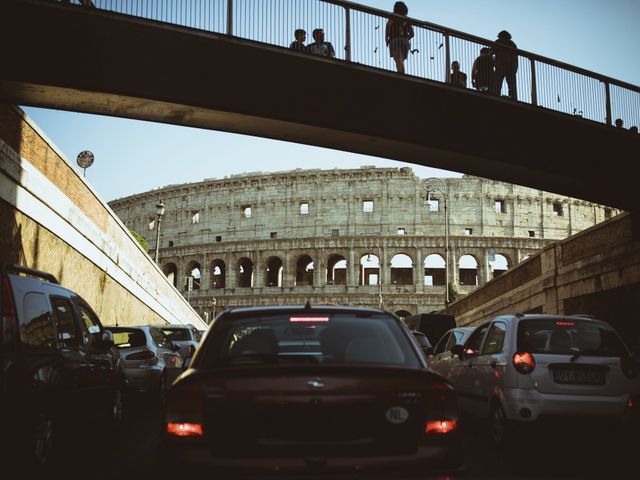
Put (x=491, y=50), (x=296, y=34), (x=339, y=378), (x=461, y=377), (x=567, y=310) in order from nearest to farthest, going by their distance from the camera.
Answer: (x=339, y=378)
(x=461, y=377)
(x=296, y=34)
(x=491, y=50)
(x=567, y=310)

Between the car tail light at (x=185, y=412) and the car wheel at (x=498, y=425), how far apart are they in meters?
4.71

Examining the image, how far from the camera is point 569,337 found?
7.85 meters

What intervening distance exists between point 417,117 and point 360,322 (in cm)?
1018

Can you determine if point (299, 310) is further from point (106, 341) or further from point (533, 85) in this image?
point (533, 85)

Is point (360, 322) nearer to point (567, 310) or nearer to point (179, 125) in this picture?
point (179, 125)

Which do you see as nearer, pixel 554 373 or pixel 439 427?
pixel 439 427

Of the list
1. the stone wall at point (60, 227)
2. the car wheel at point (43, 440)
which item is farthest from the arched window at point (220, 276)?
the car wheel at point (43, 440)

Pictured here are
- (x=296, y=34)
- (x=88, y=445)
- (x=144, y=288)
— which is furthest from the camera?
(x=144, y=288)

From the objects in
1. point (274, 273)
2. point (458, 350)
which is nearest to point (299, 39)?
point (458, 350)

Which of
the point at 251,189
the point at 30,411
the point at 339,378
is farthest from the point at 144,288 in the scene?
the point at 251,189

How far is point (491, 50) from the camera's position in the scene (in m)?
14.9

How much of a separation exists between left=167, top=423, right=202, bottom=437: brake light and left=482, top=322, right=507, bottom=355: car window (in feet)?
17.4

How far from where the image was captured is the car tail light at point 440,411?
3377 mm

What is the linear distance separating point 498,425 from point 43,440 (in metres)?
4.66
